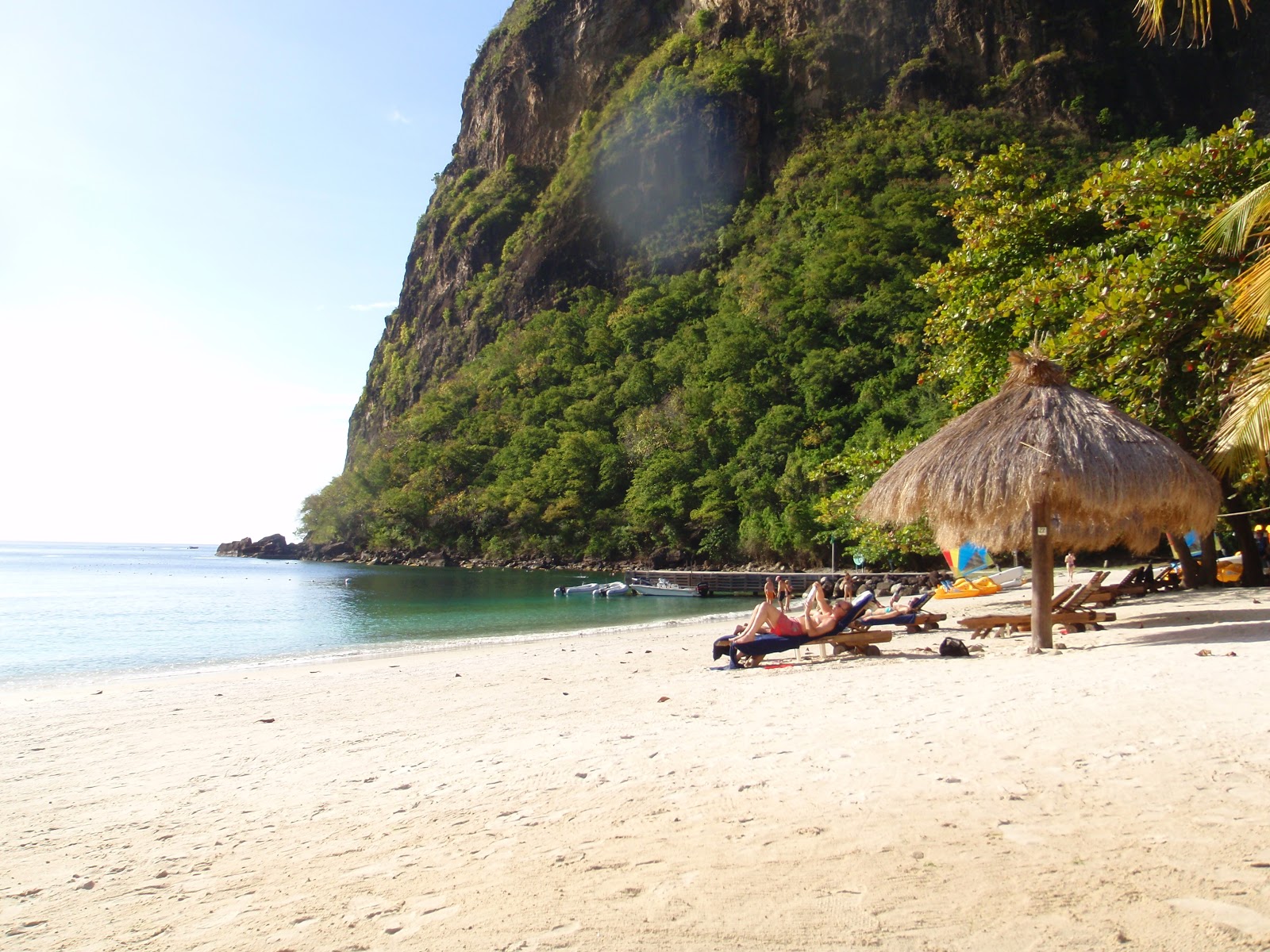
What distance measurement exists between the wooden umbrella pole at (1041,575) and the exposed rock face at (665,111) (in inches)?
2368

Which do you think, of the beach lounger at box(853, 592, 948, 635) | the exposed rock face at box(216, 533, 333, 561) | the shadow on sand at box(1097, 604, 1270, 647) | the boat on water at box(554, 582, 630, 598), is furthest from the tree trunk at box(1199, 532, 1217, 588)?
the exposed rock face at box(216, 533, 333, 561)

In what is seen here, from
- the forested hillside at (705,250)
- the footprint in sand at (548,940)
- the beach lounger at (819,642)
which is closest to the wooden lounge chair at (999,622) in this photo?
the beach lounger at (819,642)

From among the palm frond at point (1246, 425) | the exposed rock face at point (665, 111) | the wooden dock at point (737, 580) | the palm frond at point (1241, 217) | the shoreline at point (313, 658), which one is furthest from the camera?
the exposed rock face at point (665, 111)

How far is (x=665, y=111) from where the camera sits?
72.8 m

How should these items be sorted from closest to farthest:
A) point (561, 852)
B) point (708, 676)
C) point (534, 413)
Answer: point (561, 852) → point (708, 676) → point (534, 413)

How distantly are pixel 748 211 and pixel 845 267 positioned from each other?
17495 mm

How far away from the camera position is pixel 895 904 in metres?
2.89

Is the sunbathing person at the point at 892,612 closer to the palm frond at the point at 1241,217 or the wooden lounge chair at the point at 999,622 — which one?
the wooden lounge chair at the point at 999,622

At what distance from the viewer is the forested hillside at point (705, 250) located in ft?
164

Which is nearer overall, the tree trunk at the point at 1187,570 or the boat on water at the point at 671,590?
the tree trunk at the point at 1187,570

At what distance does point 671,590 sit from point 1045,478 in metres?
26.1

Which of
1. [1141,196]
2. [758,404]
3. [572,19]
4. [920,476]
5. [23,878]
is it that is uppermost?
[572,19]

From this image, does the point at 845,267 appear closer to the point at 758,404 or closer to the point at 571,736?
the point at 758,404

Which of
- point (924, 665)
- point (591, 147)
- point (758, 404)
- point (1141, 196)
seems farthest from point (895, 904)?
point (591, 147)
